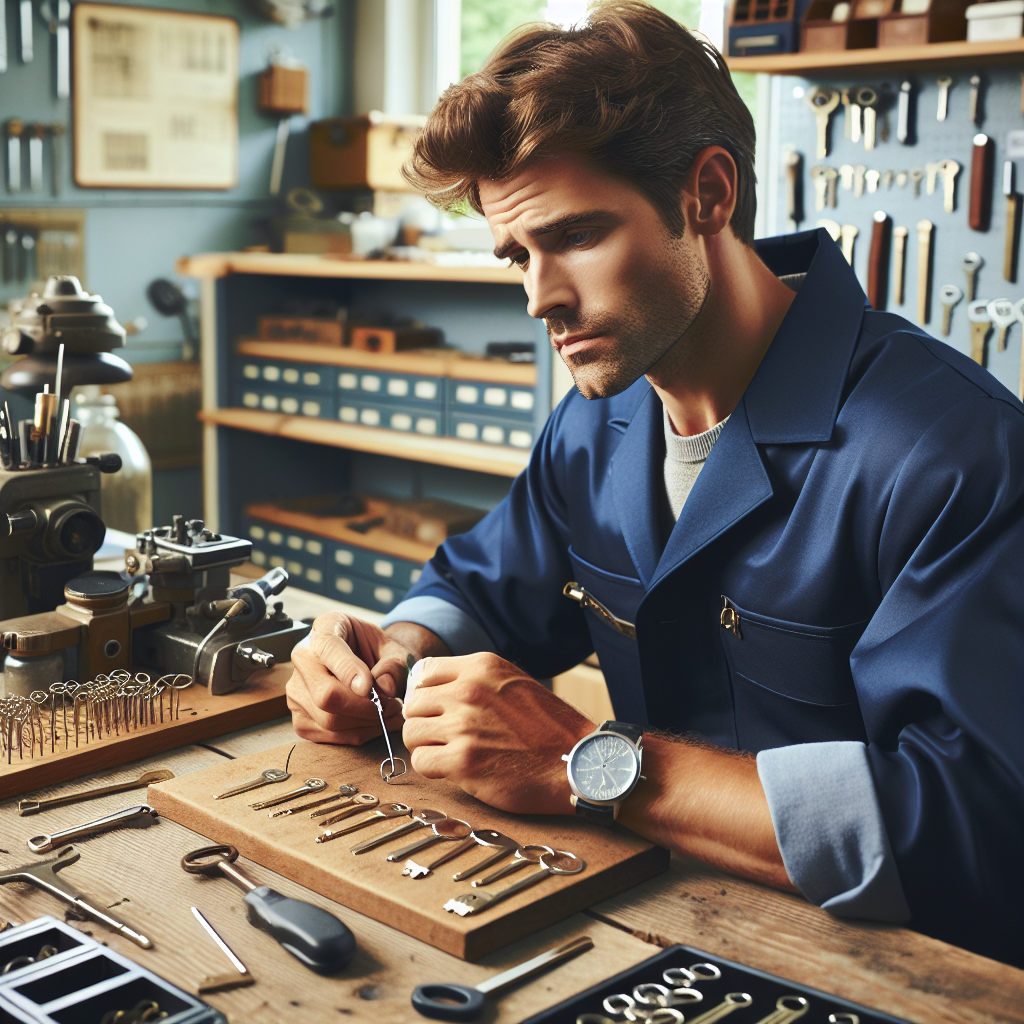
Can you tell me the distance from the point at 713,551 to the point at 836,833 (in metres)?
0.42

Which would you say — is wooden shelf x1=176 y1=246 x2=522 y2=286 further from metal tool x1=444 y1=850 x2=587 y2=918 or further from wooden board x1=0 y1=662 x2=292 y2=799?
metal tool x1=444 y1=850 x2=587 y2=918

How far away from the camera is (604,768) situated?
1095mm

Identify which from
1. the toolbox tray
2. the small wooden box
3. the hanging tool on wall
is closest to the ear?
the toolbox tray

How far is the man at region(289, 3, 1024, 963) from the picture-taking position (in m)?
1.02

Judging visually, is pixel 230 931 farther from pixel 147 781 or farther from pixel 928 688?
pixel 928 688

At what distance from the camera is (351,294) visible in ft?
14.2

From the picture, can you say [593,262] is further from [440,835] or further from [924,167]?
[924,167]

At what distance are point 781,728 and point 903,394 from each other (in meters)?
0.41

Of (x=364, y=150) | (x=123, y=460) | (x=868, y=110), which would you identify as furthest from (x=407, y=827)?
(x=364, y=150)

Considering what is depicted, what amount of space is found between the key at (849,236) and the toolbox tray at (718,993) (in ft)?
7.35

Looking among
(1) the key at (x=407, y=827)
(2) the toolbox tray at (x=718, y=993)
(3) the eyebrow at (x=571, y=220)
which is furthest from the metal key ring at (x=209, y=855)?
(3) the eyebrow at (x=571, y=220)

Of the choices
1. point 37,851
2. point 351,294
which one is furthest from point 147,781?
point 351,294

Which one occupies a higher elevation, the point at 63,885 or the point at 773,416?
the point at 773,416

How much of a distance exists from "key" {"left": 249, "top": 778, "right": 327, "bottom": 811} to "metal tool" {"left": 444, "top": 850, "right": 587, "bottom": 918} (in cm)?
26
